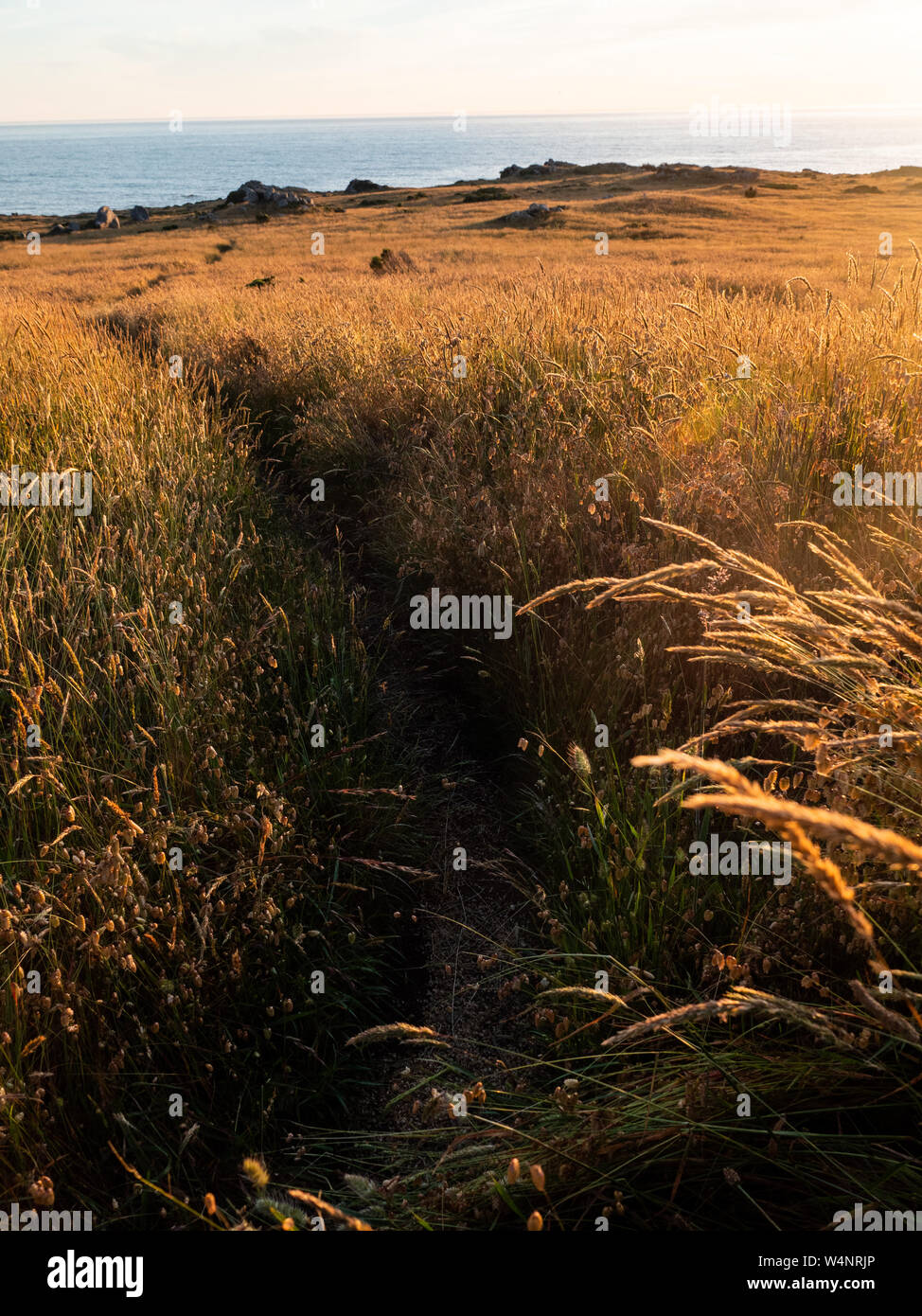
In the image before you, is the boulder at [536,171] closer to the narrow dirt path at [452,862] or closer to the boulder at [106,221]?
the boulder at [106,221]

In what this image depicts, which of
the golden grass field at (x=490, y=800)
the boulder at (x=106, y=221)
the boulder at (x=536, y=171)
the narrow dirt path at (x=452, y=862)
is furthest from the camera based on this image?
the boulder at (x=536, y=171)

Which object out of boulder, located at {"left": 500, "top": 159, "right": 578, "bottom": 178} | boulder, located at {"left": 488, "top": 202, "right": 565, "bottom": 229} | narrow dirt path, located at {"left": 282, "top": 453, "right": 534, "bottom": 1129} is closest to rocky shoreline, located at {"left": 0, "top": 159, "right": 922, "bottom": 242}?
boulder, located at {"left": 500, "top": 159, "right": 578, "bottom": 178}

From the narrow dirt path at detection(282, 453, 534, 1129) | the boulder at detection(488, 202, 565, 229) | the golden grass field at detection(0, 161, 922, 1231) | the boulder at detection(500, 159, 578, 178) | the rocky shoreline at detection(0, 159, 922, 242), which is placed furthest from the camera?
the boulder at detection(500, 159, 578, 178)

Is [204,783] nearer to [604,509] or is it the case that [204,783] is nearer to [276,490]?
[604,509]

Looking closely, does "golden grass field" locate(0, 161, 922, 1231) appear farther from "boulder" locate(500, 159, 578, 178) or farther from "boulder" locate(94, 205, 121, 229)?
"boulder" locate(500, 159, 578, 178)

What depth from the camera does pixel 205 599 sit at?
3414mm

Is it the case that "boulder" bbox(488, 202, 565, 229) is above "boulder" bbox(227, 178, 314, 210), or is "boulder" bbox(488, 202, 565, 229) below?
below

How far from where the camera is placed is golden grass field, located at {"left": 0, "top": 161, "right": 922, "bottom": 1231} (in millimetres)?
1548

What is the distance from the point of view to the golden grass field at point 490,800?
155 centimetres

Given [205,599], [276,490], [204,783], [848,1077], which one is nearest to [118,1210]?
[204,783]

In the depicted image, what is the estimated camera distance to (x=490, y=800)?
133 inches

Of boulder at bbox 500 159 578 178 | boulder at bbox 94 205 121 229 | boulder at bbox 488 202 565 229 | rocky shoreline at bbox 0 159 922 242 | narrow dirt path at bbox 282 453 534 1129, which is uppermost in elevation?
boulder at bbox 500 159 578 178

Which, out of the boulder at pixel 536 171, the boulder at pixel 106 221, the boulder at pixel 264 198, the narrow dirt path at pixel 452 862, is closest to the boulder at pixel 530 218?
the boulder at pixel 264 198
